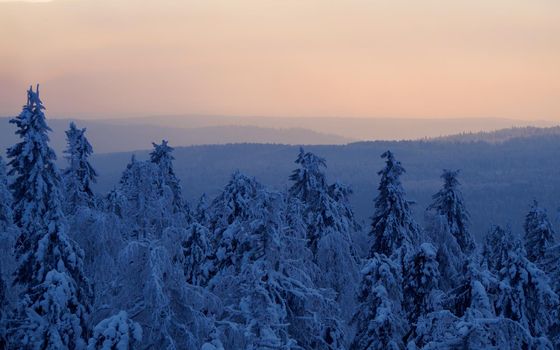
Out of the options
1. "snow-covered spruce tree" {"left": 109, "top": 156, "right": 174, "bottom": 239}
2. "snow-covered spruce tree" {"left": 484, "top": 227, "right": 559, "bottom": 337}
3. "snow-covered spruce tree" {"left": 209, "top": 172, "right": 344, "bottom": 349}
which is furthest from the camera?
"snow-covered spruce tree" {"left": 109, "top": 156, "right": 174, "bottom": 239}

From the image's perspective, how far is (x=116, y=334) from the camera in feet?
40.4

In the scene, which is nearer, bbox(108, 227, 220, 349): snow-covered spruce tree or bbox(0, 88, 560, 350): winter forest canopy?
bbox(108, 227, 220, 349): snow-covered spruce tree

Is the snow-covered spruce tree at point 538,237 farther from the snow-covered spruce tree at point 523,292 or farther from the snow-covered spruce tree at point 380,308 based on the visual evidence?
the snow-covered spruce tree at point 380,308

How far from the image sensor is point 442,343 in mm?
12273

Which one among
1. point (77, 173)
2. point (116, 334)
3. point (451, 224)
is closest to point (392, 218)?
point (451, 224)

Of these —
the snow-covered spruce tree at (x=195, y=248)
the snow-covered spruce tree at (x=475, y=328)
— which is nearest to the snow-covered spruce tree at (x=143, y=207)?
the snow-covered spruce tree at (x=195, y=248)

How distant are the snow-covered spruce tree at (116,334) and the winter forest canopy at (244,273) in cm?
3

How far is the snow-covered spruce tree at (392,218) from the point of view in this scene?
31.5m

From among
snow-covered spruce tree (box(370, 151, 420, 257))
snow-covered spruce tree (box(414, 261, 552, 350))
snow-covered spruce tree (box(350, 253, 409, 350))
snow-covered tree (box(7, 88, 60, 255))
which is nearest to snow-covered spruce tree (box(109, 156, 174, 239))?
snow-covered tree (box(7, 88, 60, 255))

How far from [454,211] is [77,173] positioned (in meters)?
19.3

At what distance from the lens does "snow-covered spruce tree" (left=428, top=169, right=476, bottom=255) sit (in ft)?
111

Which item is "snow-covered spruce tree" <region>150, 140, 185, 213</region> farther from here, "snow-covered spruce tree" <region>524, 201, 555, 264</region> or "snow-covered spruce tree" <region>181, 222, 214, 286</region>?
"snow-covered spruce tree" <region>524, 201, 555, 264</region>

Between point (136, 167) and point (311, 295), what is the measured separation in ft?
58.4

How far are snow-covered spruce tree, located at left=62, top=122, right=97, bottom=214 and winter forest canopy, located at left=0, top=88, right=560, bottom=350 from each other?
0.23 ft
